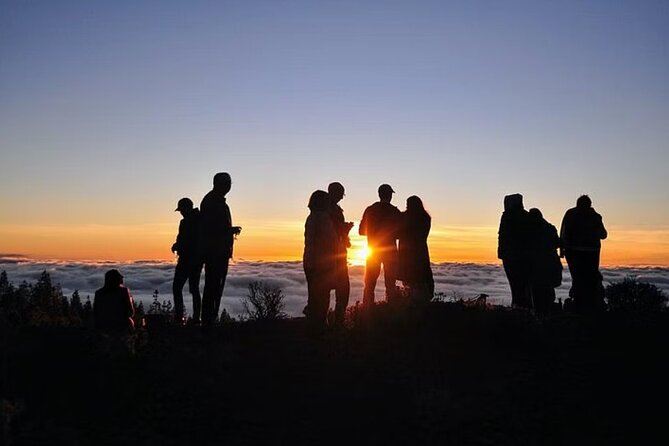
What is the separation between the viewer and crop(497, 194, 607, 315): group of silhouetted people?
14453 millimetres

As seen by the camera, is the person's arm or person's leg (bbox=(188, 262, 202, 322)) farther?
the person's arm

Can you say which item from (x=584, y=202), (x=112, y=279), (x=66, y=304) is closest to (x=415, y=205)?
(x=584, y=202)

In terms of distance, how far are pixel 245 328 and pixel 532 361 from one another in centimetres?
474

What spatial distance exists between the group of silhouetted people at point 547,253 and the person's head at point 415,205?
1.77m

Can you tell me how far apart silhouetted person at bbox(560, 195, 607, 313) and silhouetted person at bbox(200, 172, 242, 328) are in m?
6.60

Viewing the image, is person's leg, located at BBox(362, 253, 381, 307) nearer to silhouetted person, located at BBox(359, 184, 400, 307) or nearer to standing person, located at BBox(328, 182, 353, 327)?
silhouetted person, located at BBox(359, 184, 400, 307)

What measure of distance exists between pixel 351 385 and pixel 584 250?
21.2 ft

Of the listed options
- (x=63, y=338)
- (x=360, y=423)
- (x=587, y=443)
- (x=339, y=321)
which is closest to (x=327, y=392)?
(x=360, y=423)

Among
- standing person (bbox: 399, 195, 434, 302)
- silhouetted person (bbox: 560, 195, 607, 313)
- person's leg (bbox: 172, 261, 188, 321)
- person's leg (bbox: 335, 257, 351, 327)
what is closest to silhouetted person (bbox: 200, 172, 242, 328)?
person's leg (bbox: 172, 261, 188, 321)

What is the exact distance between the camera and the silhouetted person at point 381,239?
1379 cm

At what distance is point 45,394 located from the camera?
9.49 m

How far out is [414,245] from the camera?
1392 centimetres

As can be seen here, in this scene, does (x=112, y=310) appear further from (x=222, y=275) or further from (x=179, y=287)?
(x=179, y=287)

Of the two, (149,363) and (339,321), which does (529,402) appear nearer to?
(339,321)
